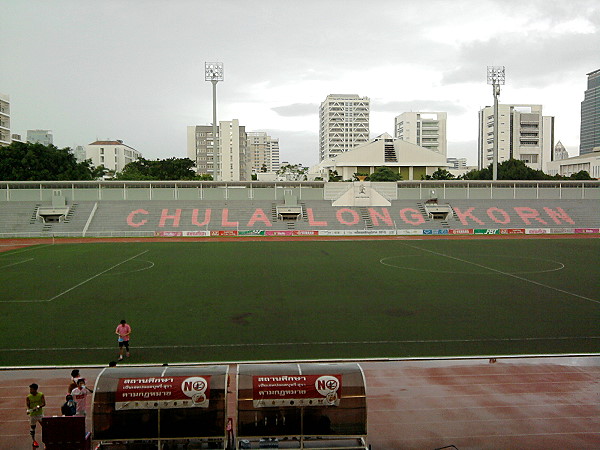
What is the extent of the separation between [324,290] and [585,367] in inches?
425

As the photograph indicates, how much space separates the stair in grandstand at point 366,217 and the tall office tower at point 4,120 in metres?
56.3

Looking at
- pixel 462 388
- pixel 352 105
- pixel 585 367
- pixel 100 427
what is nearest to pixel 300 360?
pixel 462 388

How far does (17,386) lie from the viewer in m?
10.8

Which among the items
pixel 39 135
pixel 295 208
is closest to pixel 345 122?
pixel 39 135

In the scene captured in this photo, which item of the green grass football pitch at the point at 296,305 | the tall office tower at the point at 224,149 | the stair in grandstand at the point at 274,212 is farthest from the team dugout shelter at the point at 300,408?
the tall office tower at the point at 224,149

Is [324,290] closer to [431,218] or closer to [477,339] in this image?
[477,339]

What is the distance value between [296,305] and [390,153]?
81422 mm

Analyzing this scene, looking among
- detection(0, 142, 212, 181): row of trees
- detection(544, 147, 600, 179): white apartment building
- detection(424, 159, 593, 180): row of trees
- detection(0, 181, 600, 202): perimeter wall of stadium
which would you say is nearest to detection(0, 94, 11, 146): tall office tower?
detection(0, 142, 212, 181): row of trees

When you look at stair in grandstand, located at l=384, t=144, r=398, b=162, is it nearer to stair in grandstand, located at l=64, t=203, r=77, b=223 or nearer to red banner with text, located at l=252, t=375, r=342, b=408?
stair in grandstand, located at l=64, t=203, r=77, b=223

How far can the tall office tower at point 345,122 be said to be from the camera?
178875 mm

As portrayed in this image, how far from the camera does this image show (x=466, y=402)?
9.99 m

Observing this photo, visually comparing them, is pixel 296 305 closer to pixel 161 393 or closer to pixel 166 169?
pixel 161 393

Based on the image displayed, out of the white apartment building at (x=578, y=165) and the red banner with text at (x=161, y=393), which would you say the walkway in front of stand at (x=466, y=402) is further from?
the white apartment building at (x=578, y=165)

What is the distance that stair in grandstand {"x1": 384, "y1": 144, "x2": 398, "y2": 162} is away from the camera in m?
95.1
